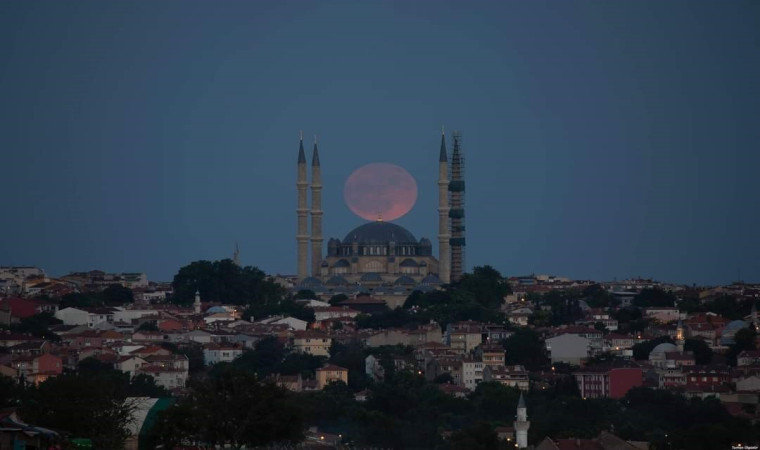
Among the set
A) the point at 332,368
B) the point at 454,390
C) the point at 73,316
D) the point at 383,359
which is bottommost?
the point at 454,390

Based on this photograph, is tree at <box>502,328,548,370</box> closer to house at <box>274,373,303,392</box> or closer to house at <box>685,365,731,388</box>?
house at <box>685,365,731,388</box>

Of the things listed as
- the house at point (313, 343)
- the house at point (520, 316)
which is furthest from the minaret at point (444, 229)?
the house at point (313, 343)

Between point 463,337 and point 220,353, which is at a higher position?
point 463,337

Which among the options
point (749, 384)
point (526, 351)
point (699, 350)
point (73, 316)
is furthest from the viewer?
point (73, 316)

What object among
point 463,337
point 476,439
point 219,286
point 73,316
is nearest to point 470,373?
point 463,337

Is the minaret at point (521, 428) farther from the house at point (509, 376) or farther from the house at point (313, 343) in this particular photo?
the house at point (313, 343)

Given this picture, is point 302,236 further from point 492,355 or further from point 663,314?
point 492,355
